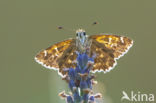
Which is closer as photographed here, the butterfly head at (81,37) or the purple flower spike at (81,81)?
the purple flower spike at (81,81)

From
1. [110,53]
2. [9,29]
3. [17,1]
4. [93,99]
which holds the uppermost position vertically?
[17,1]

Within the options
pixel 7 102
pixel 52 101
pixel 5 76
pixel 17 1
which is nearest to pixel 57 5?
pixel 17 1

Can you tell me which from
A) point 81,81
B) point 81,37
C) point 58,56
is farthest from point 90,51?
point 81,81

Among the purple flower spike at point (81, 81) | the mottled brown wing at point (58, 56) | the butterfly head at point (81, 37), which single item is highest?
the butterfly head at point (81, 37)

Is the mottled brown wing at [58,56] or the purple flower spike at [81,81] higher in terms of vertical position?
the mottled brown wing at [58,56]

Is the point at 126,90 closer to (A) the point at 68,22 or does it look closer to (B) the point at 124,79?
(B) the point at 124,79

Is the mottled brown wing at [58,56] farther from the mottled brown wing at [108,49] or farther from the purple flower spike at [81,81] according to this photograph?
the purple flower spike at [81,81]

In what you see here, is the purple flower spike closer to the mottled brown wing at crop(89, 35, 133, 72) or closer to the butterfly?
the butterfly

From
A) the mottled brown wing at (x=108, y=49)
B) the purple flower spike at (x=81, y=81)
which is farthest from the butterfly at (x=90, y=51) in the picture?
the purple flower spike at (x=81, y=81)

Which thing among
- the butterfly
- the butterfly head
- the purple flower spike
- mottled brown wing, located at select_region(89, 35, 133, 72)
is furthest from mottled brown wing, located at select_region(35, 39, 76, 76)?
the purple flower spike
